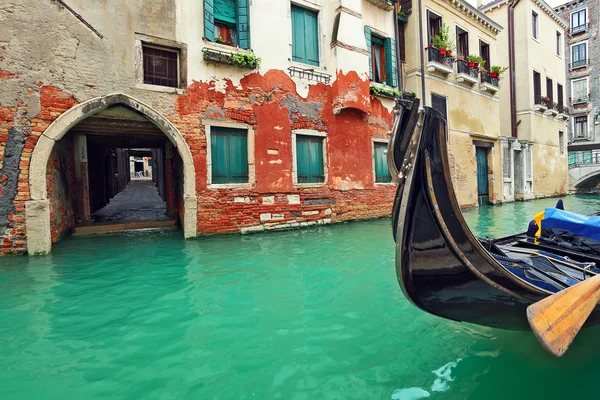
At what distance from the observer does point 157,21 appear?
594 centimetres

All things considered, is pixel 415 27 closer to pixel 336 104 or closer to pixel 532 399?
pixel 336 104

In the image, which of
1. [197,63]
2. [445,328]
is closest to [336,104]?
[197,63]

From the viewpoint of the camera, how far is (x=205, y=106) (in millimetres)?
6402

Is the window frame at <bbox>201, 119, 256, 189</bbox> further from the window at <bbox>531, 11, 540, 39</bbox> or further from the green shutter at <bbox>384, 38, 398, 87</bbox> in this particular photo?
the window at <bbox>531, 11, 540, 39</bbox>

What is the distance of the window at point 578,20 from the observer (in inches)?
904

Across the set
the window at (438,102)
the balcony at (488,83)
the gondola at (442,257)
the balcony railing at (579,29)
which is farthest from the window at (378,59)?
the balcony railing at (579,29)

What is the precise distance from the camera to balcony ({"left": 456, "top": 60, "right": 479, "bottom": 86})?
438 inches

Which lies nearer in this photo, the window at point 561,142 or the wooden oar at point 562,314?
the wooden oar at point 562,314

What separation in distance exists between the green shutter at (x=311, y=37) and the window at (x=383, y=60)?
6.24 feet

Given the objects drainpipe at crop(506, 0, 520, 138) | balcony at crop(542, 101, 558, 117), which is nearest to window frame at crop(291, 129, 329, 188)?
drainpipe at crop(506, 0, 520, 138)

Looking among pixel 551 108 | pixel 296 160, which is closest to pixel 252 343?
pixel 296 160

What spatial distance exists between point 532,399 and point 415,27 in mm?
10730

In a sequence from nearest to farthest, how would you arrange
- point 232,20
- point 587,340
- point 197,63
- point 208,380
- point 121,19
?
1. point 208,380
2. point 587,340
3. point 121,19
4. point 197,63
5. point 232,20

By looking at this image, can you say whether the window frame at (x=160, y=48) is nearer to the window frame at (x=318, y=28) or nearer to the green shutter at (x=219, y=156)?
the green shutter at (x=219, y=156)
